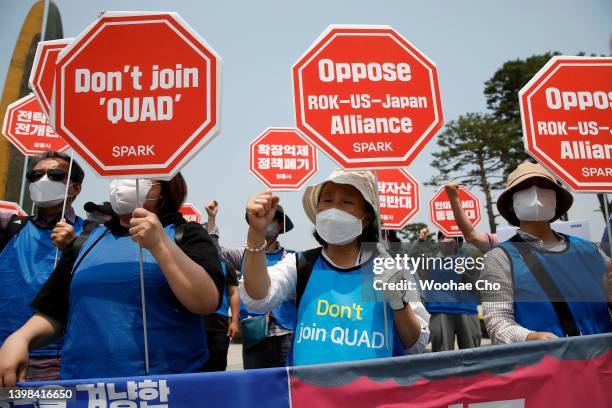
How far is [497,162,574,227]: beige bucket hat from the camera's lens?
9.64 feet

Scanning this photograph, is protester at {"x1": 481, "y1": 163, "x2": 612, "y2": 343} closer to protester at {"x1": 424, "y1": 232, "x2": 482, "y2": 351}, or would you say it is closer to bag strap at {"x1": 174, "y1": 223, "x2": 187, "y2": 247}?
bag strap at {"x1": 174, "y1": 223, "x2": 187, "y2": 247}

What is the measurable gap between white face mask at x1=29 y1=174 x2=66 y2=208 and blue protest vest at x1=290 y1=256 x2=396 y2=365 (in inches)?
86.0

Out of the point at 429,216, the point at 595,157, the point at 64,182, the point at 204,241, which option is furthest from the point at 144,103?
the point at 429,216

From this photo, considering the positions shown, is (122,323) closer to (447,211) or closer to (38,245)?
(38,245)

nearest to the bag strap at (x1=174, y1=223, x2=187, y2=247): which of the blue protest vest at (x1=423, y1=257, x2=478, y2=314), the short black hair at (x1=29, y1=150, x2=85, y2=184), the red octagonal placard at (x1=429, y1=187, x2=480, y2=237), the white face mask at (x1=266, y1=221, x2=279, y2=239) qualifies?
the short black hair at (x1=29, y1=150, x2=85, y2=184)

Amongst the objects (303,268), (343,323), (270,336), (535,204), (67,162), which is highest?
(67,162)

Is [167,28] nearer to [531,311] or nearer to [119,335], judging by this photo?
[119,335]

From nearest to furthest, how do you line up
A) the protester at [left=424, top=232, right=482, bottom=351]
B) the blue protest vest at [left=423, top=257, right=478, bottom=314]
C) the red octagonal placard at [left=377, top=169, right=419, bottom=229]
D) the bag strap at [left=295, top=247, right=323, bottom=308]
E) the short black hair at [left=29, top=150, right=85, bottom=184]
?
the bag strap at [left=295, top=247, right=323, bottom=308] → the short black hair at [left=29, top=150, right=85, bottom=184] → the blue protest vest at [left=423, top=257, right=478, bottom=314] → the protester at [left=424, top=232, right=482, bottom=351] → the red octagonal placard at [left=377, top=169, right=419, bottom=229]

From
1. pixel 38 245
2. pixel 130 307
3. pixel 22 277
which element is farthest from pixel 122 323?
pixel 38 245

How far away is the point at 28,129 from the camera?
489cm

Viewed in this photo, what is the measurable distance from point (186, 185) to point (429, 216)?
17.5 ft

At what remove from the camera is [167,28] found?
7.27 ft

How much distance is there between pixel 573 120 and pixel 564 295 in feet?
3.47

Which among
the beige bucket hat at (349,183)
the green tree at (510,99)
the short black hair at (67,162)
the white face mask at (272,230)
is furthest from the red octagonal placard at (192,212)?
the green tree at (510,99)
